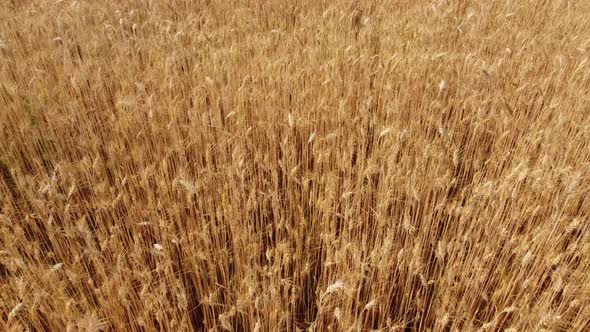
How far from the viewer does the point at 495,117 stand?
1.85 meters

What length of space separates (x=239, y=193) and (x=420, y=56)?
4.40 ft

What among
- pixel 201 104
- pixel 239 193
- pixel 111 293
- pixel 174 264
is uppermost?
pixel 201 104

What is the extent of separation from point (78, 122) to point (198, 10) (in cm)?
176

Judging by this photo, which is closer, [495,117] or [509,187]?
[509,187]

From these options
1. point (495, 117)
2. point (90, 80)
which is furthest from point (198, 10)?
point (495, 117)

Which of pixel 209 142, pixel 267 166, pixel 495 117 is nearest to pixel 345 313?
pixel 267 166

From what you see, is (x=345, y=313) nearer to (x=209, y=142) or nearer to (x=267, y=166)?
(x=267, y=166)

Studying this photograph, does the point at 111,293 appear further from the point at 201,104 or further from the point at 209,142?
the point at 201,104

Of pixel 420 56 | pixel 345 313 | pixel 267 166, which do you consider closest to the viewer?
pixel 345 313

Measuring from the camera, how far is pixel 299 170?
5.93ft

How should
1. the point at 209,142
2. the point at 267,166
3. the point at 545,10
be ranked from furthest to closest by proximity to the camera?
the point at 545,10 → the point at 209,142 → the point at 267,166

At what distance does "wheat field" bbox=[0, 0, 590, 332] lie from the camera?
1.20 meters

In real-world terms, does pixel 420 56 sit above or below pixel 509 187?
above

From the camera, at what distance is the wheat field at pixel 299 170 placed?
47.3 inches
